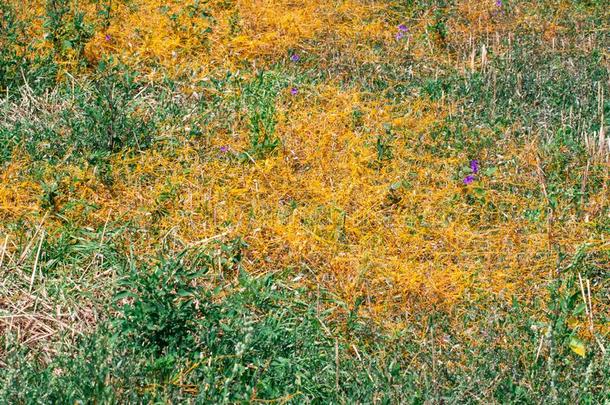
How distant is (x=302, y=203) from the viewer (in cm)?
371

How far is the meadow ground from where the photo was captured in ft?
8.71

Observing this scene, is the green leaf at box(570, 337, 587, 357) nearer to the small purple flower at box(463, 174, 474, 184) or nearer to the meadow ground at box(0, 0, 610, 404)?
the meadow ground at box(0, 0, 610, 404)

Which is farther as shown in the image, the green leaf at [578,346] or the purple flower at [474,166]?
the purple flower at [474,166]

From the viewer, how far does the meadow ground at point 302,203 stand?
2654 millimetres

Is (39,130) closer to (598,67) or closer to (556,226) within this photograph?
(556,226)

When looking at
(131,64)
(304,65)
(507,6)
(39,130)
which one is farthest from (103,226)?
(507,6)

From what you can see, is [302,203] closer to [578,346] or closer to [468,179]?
[468,179]

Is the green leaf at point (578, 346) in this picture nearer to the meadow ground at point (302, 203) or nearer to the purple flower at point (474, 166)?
the meadow ground at point (302, 203)

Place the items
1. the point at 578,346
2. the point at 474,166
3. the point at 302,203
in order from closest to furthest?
the point at 578,346 < the point at 302,203 < the point at 474,166

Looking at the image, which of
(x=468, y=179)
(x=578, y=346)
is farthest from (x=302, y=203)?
(x=578, y=346)

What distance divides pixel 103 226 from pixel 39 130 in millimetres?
838

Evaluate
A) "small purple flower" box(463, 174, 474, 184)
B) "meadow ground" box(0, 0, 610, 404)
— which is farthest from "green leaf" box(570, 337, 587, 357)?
"small purple flower" box(463, 174, 474, 184)

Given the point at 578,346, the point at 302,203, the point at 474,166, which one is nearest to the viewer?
the point at 578,346

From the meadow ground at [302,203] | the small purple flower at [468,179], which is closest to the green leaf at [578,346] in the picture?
the meadow ground at [302,203]
